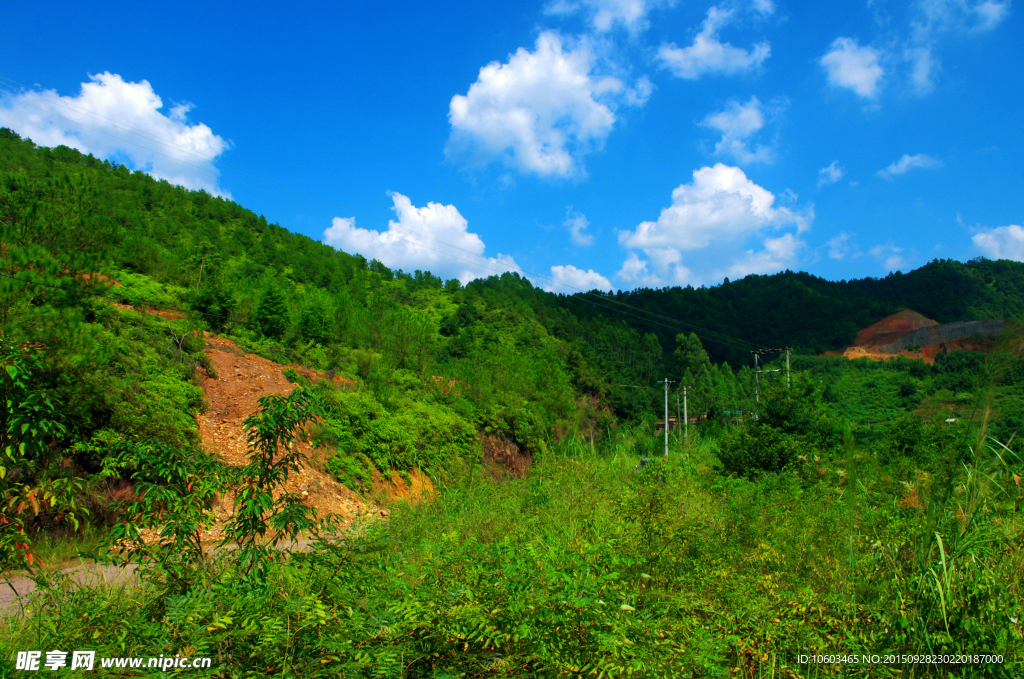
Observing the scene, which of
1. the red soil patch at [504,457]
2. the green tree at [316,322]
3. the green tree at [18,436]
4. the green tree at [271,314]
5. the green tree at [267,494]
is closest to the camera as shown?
the green tree at [18,436]

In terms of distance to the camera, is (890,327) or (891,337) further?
(890,327)

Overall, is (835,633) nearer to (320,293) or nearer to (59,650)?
(59,650)

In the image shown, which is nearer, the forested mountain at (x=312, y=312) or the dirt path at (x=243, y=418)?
the forested mountain at (x=312, y=312)

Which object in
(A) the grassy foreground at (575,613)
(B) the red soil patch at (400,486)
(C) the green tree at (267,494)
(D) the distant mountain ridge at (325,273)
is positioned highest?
(D) the distant mountain ridge at (325,273)

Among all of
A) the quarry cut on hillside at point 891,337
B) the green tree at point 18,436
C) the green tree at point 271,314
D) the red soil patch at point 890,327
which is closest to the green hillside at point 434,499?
the green tree at point 18,436

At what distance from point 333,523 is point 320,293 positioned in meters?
24.2

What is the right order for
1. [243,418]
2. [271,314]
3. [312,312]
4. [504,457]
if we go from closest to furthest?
[243,418] → [271,314] → [312,312] → [504,457]

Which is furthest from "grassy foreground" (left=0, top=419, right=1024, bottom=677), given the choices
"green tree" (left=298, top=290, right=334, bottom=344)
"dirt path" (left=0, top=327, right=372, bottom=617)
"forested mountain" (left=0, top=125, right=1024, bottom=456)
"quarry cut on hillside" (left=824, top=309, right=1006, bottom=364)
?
"green tree" (left=298, top=290, right=334, bottom=344)

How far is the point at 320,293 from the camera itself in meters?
26.2

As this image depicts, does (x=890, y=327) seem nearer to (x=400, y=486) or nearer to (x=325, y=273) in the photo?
(x=400, y=486)

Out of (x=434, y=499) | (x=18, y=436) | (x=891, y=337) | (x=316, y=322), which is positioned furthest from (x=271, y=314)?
(x=891, y=337)

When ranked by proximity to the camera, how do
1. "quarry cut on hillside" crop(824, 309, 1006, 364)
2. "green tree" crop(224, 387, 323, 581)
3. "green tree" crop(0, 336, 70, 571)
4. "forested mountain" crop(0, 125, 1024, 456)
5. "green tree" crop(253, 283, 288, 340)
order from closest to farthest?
"green tree" crop(0, 336, 70, 571), "green tree" crop(224, 387, 323, 581), "forested mountain" crop(0, 125, 1024, 456), "quarry cut on hillside" crop(824, 309, 1006, 364), "green tree" crop(253, 283, 288, 340)

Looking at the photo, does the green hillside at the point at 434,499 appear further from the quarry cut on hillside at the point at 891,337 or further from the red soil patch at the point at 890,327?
the red soil patch at the point at 890,327

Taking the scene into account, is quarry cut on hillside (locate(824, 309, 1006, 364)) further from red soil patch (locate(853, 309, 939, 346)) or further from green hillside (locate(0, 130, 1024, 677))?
green hillside (locate(0, 130, 1024, 677))
